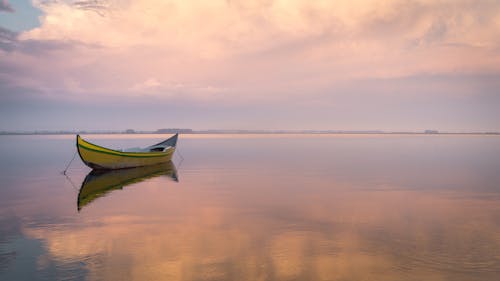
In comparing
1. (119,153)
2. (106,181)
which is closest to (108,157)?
(119,153)

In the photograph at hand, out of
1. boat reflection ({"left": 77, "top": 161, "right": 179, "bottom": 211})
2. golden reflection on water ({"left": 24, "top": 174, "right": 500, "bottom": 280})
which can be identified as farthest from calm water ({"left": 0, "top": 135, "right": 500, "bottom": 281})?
boat reflection ({"left": 77, "top": 161, "right": 179, "bottom": 211})

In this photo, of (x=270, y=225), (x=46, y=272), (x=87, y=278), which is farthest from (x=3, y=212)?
(x=270, y=225)

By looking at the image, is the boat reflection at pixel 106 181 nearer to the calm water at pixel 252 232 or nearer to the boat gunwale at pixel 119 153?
the calm water at pixel 252 232

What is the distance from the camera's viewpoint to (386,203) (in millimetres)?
16859

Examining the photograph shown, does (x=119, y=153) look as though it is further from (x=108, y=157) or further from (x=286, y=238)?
(x=286, y=238)

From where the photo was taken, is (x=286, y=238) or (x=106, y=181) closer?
(x=286, y=238)

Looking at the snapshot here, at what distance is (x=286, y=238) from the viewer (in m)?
11.1

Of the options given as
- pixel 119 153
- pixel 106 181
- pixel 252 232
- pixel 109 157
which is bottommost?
pixel 106 181

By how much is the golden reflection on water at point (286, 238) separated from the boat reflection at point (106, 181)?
2.35 metres

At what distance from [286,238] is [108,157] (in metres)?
23.7

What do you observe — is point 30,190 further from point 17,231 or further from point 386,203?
point 386,203

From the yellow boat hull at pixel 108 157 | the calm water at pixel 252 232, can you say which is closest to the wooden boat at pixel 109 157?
the yellow boat hull at pixel 108 157

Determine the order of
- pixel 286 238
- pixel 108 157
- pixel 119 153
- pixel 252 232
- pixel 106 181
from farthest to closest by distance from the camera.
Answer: pixel 119 153 → pixel 108 157 → pixel 106 181 → pixel 252 232 → pixel 286 238

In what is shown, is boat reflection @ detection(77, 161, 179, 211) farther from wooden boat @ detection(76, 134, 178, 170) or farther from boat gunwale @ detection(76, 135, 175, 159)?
boat gunwale @ detection(76, 135, 175, 159)
